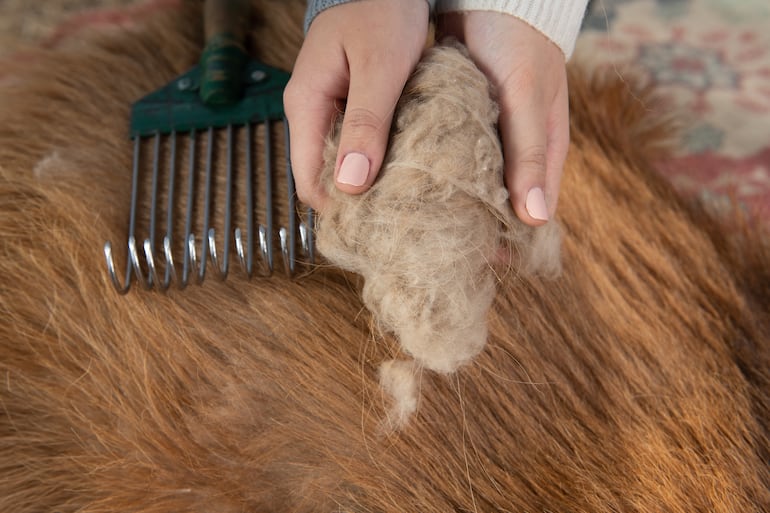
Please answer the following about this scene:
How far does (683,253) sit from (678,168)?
40 cm

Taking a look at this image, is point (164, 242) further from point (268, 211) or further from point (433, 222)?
point (433, 222)

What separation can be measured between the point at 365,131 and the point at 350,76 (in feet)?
0.27

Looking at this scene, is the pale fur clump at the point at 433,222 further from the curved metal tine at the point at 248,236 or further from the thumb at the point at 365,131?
the curved metal tine at the point at 248,236

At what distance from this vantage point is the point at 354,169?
0.55 m

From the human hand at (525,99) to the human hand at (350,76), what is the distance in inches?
2.6

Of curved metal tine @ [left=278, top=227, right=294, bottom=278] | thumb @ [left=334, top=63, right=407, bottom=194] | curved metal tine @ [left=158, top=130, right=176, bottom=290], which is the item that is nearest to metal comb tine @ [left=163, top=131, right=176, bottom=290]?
curved metal tine @ [left=158, top=130, right=176, bottom=290]

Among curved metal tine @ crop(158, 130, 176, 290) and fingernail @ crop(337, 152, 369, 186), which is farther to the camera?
curved metal tine @ crop(158, 130, 176, 290)

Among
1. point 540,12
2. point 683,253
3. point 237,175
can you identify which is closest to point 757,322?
point 683,253

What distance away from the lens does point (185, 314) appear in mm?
668

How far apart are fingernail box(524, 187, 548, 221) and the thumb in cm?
14

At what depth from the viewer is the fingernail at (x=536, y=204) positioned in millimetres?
585

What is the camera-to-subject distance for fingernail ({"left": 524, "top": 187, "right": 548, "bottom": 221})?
1.92ft

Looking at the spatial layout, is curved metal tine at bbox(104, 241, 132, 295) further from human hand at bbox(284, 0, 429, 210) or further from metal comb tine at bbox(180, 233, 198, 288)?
human hand at bbox(284, 0, 429, 210)

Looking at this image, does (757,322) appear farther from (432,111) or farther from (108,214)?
(108,214)
